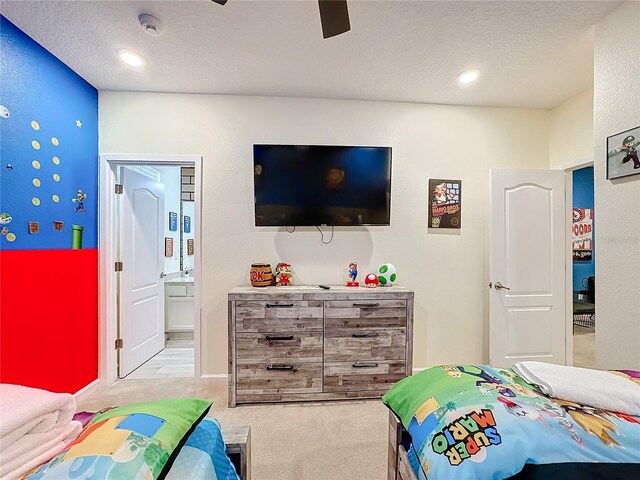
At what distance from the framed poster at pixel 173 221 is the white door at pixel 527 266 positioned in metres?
4.22

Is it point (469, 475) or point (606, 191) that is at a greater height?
point (606, 191)

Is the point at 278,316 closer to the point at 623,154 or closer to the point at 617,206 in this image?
the point at 617,206

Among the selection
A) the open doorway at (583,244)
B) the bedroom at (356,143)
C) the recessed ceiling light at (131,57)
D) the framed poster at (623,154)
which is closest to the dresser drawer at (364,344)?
the bedroom at (356,143)

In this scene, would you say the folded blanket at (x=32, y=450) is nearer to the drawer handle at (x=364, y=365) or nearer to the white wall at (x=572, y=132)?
the drawer handle at (x=364, y=365)

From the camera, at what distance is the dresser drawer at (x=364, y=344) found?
2.53 metres

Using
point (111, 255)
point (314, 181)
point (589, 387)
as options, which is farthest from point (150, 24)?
point (589, 387)

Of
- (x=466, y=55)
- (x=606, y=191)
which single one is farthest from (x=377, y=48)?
(x=606, y=191)

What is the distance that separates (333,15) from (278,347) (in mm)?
2240

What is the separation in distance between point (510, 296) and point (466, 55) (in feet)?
7.11

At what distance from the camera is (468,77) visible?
255cm

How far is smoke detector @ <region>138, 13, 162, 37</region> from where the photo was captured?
1.87 metres

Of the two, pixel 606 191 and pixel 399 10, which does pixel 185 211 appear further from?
pixel 606 191

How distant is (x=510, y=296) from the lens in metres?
2.90

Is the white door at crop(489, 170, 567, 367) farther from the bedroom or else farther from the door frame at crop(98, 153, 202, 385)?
the door frame at crop(98, 153, 202, 385)
